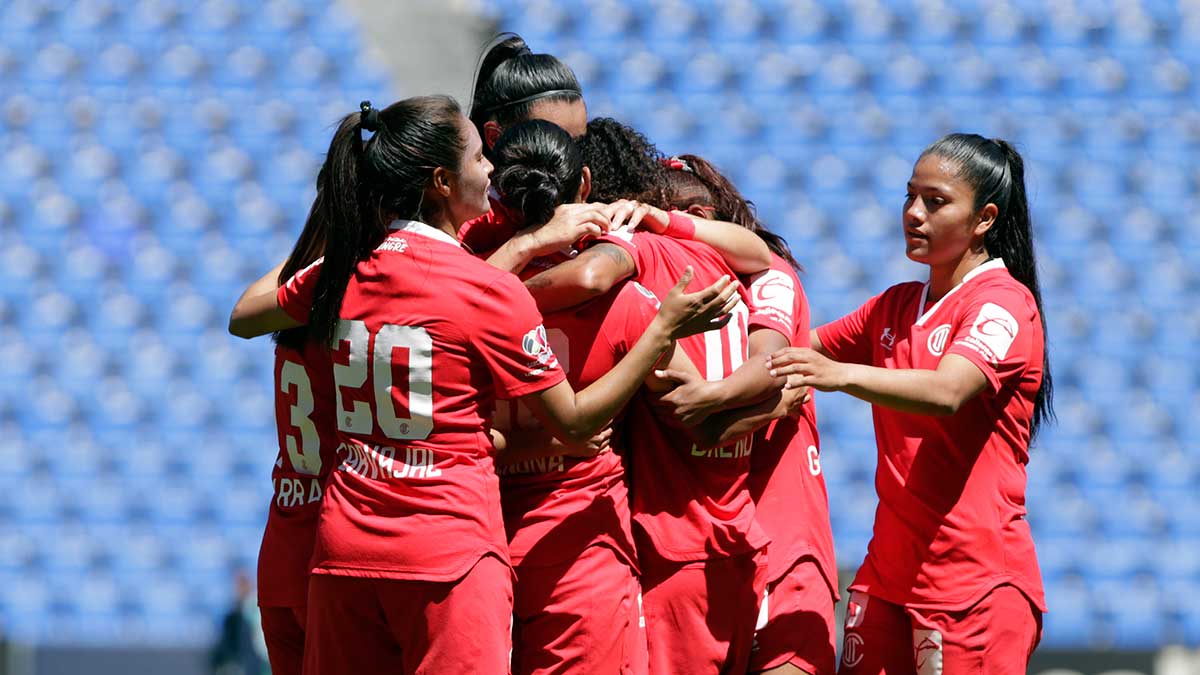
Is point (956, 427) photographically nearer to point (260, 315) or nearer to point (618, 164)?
point (618, 164)

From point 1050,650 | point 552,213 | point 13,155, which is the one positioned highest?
point 13,155

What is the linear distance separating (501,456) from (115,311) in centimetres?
690

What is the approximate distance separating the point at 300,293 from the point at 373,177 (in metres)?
0.30

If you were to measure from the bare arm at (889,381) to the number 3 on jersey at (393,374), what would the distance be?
0.79m

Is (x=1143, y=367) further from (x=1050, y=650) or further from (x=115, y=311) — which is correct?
(x=115, y=311)

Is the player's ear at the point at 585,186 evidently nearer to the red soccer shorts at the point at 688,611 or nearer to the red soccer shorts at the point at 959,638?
the red soccer shorts at the point at 688,611

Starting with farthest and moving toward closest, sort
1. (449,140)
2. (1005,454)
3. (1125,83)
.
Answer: (1125,83) → (1005,454) → (449,140)

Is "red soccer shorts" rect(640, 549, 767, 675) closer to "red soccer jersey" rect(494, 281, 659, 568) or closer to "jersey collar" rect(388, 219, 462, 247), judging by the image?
"red soccer jersey" rect(494, 281, 659, 568)

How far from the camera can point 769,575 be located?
3.22 meters

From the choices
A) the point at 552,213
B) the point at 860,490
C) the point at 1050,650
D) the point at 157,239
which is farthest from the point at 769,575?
the point at 157,239

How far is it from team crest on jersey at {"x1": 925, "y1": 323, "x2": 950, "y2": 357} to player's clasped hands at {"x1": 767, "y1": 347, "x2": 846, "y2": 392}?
331 mm

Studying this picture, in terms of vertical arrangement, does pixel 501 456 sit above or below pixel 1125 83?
below

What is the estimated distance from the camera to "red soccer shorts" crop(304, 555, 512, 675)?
264 cm

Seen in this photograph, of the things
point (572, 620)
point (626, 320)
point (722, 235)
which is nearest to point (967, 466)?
point (722, 235)
